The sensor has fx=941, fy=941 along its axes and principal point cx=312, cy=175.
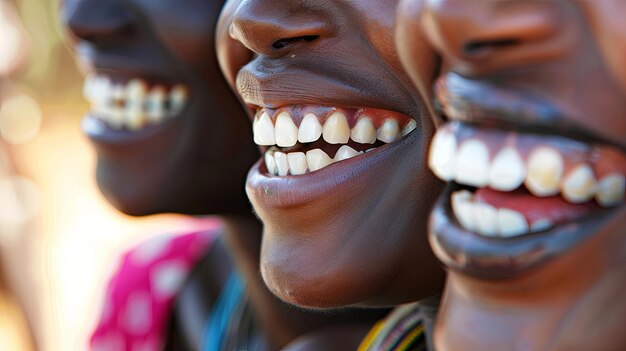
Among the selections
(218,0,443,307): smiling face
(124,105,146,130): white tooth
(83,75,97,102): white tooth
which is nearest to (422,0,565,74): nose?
(218,0,443,307): smiling face

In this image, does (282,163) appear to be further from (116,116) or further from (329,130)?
(116,116)

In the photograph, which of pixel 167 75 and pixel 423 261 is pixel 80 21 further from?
pixel 423 261

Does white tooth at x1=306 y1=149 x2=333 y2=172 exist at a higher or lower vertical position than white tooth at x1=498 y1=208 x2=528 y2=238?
lower

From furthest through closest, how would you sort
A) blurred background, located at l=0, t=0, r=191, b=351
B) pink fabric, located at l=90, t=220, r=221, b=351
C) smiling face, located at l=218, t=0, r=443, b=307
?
blurred background, located at l=0, t=0, r=191, b=351, pink fabric, located at l=90, t=220, r=221, b=351, smiling face, located at l=218, t=0, r=443, b=307

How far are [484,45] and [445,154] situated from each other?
0.36ft

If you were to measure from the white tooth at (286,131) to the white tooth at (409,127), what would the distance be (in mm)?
146

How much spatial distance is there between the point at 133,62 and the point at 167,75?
0.09m

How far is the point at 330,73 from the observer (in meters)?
1.08

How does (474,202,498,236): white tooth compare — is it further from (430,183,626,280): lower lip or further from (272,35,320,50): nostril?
(272,35,320,50): nostril

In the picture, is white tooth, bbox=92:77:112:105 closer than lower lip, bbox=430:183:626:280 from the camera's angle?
No

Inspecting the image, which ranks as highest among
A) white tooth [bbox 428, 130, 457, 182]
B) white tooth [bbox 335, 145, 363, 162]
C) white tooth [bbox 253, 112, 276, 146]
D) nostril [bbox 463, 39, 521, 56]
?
nostril [bbox 463, 39, 521, 56]

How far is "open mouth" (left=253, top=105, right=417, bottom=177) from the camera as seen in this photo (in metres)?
1.09

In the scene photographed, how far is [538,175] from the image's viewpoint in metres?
0.72

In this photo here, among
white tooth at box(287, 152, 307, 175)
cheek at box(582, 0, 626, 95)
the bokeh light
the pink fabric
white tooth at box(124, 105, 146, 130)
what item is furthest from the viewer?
the bokeh light
